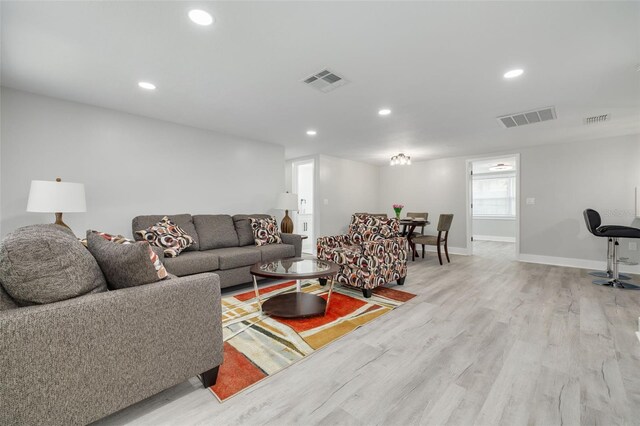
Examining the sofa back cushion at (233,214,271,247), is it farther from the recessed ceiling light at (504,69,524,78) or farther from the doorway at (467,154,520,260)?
the doorway at (467,154,520,260)

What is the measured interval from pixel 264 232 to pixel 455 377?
9.88 feet

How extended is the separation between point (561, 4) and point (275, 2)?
171 centimetres

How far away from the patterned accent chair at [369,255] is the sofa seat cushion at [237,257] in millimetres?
851

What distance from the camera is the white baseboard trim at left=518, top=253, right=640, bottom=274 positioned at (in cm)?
444

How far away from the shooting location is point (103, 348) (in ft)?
3.87

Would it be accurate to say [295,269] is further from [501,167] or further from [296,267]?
[501,167]

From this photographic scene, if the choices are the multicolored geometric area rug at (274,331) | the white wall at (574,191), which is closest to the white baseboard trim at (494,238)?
the white wall at (574,191)

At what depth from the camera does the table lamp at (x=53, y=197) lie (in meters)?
2.44

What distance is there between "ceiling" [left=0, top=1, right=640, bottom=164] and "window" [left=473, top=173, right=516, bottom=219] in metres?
4.83

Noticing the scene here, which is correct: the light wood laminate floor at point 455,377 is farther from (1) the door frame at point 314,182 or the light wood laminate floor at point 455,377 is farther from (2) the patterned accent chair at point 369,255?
(1) the door frame at point 314,182

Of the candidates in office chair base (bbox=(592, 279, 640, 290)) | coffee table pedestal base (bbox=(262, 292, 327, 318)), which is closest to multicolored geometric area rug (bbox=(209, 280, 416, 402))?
coffee table pedestal base (bbox=(262, 292, 327, 318))

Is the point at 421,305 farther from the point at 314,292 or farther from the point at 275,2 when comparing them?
the point at 275,2

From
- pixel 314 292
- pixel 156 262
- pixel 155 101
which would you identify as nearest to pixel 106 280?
pixel 156 262

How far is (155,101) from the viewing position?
123 inches
